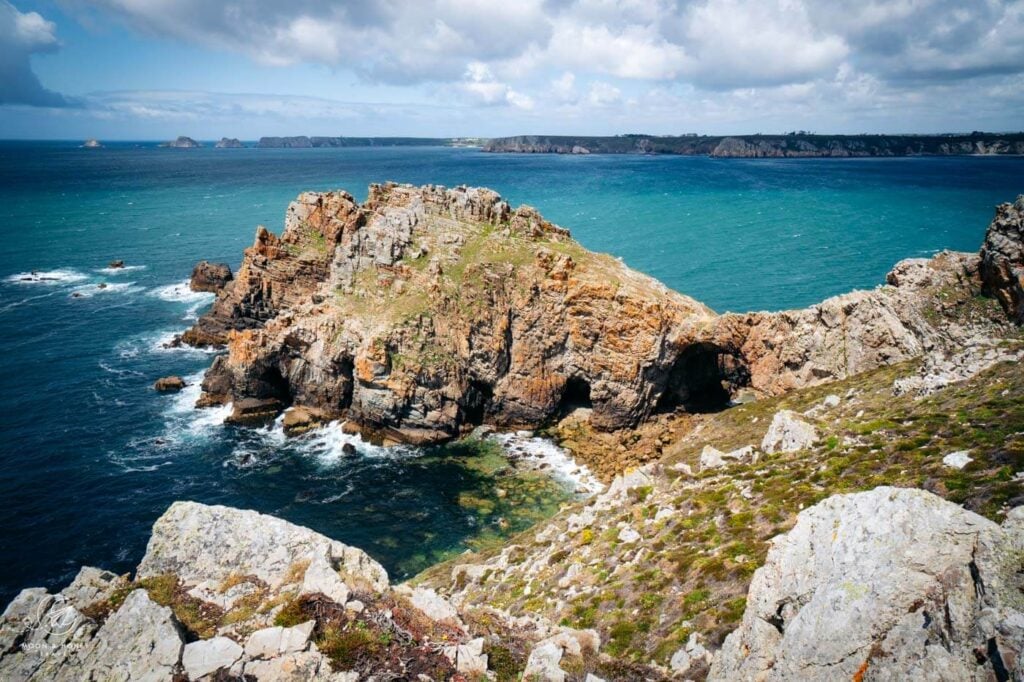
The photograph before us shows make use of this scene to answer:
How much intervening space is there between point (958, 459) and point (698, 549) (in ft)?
26.6

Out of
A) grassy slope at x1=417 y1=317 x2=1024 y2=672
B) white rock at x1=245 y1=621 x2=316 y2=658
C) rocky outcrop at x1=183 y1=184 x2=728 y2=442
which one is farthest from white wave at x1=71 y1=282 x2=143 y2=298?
white rock at x1=245 y1=621 x2=316 y2=658

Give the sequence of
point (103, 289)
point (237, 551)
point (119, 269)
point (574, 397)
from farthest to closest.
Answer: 1. point (119, 269)
2. point (103, 289)
3. point (574, 397)
4. point (237, 551)

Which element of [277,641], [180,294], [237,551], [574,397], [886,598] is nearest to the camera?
[886,598]

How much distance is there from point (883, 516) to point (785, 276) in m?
78.6

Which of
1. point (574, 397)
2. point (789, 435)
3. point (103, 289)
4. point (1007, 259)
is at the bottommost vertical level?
point (574, 397)

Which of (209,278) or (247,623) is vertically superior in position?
(247,623)

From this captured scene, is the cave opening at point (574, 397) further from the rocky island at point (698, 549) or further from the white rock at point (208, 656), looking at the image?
the white rock at point (208, 656)

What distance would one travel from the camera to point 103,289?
91.4m

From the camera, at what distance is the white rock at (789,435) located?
2334 cm

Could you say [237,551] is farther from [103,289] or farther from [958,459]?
[103,289]

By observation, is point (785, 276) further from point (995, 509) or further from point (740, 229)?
point (995, 509)

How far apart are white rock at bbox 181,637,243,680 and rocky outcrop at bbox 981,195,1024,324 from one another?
38.7 m

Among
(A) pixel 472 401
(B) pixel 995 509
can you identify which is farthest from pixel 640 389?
(B) pixel 995 509

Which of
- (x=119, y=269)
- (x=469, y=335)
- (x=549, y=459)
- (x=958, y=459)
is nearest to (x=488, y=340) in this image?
(x=469, y=335)
